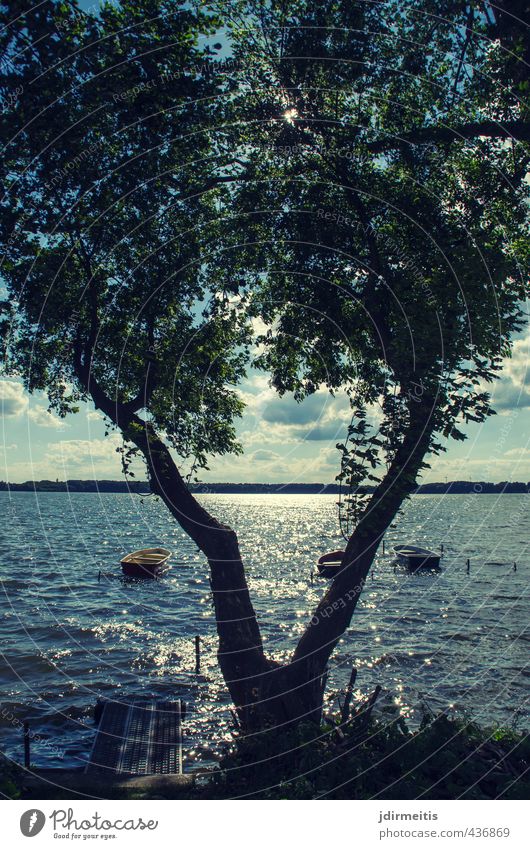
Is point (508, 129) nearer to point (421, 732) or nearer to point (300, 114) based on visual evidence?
point (300, 114)

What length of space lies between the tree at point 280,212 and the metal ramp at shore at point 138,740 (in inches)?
163

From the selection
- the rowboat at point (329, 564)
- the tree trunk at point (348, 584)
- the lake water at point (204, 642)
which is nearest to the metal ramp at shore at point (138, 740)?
the lake water at point (204, 642)

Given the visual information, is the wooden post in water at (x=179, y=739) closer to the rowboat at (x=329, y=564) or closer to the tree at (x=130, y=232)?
the tree at (x=130, y=232)

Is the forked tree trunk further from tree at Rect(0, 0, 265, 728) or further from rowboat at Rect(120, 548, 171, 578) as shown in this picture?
rowboat at Rect(120, 548, 171, 578)

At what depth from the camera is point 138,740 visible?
19.3m

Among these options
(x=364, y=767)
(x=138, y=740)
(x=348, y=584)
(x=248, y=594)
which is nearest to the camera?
(x=364, y=767)

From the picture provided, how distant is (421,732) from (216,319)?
11917 mm

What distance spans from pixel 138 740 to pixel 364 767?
33.7ft

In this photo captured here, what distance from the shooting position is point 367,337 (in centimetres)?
1798

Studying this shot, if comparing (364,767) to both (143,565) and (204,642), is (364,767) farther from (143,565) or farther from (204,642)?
(143,565)

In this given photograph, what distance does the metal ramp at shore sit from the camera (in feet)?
57.6

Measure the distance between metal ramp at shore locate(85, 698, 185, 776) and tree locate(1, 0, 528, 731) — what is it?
4131 mm

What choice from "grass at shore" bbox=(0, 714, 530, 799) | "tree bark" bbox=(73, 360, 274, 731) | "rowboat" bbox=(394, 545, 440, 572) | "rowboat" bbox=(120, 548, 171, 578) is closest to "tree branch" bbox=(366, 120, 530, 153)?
"tree bark" bbox=(73, 360, 274, 731)

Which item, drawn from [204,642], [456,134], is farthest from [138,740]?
[456,134]
